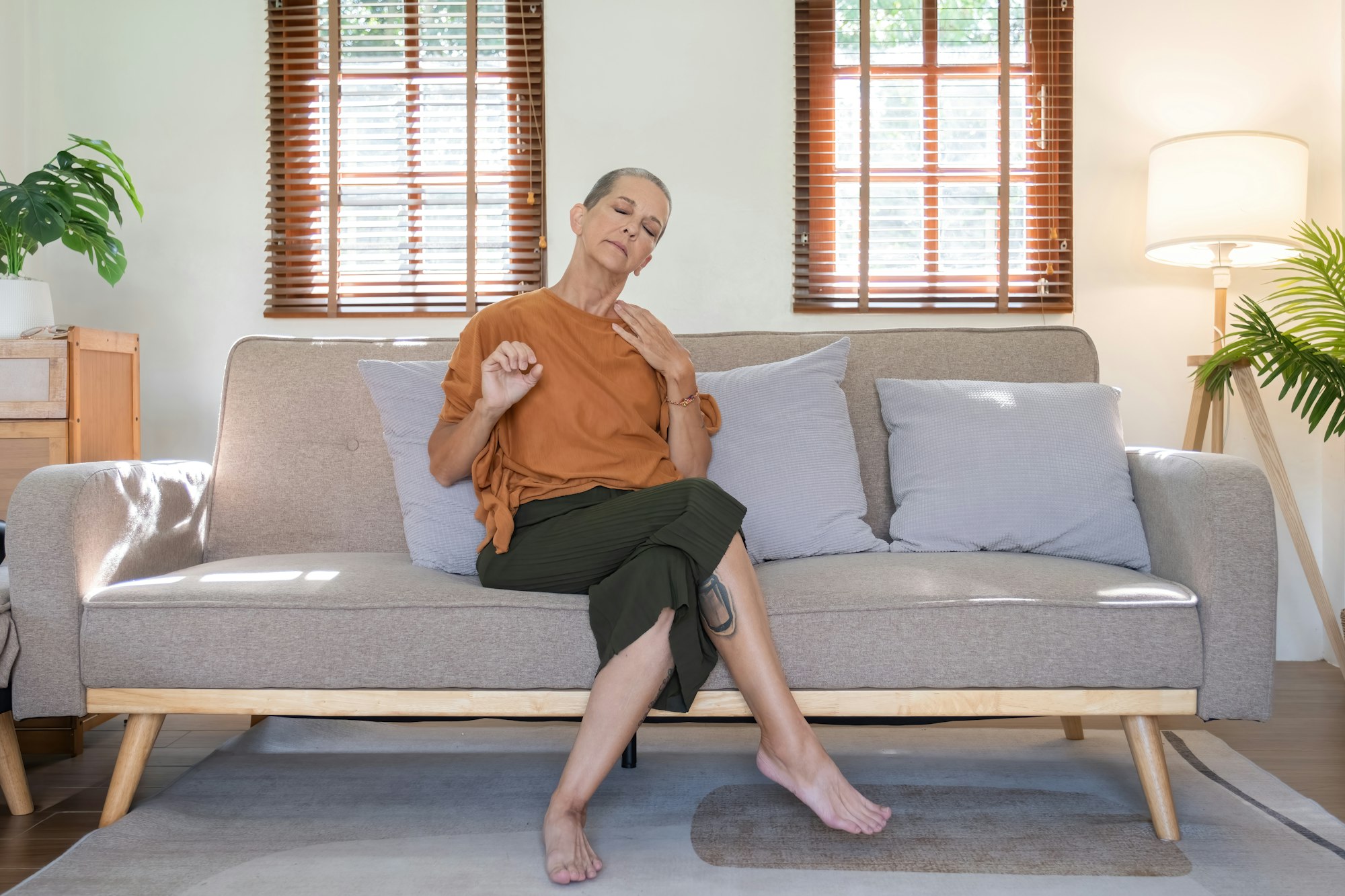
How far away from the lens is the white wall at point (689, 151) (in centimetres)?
316

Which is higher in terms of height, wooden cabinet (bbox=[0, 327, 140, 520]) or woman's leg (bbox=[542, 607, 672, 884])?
wooden cabinet (bbox=[0, 327, 140, 520])

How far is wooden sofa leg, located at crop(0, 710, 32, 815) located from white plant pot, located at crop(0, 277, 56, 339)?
1293 millimetres

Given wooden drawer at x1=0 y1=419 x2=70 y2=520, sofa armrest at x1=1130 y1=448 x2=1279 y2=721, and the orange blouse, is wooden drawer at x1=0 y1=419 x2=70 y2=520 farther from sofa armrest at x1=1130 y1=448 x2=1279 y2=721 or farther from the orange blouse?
sofa armrest at x1=1130 y1=448 x2=1279 y2=721

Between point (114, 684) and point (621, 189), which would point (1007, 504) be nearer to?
point (621, 189)

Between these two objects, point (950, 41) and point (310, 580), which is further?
point (950, 41)

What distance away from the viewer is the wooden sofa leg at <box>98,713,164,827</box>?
1.72 metres

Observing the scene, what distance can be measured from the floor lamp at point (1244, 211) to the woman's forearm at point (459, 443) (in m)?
2.01

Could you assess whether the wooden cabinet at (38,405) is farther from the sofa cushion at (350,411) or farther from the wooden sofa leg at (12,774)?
the wooden sofa leg at (12,774)

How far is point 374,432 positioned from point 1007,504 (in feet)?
4.52

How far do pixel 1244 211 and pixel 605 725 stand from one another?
2.31 metres

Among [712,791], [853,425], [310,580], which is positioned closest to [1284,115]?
[853,425]

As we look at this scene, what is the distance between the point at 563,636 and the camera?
1665 millimetres

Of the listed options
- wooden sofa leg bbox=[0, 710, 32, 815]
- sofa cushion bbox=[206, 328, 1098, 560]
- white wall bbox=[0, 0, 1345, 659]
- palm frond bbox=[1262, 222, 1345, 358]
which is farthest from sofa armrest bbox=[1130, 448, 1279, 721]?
wooden sofa leg bbox=[0, 710, 32, 815]

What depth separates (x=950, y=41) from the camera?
3.22 metres
